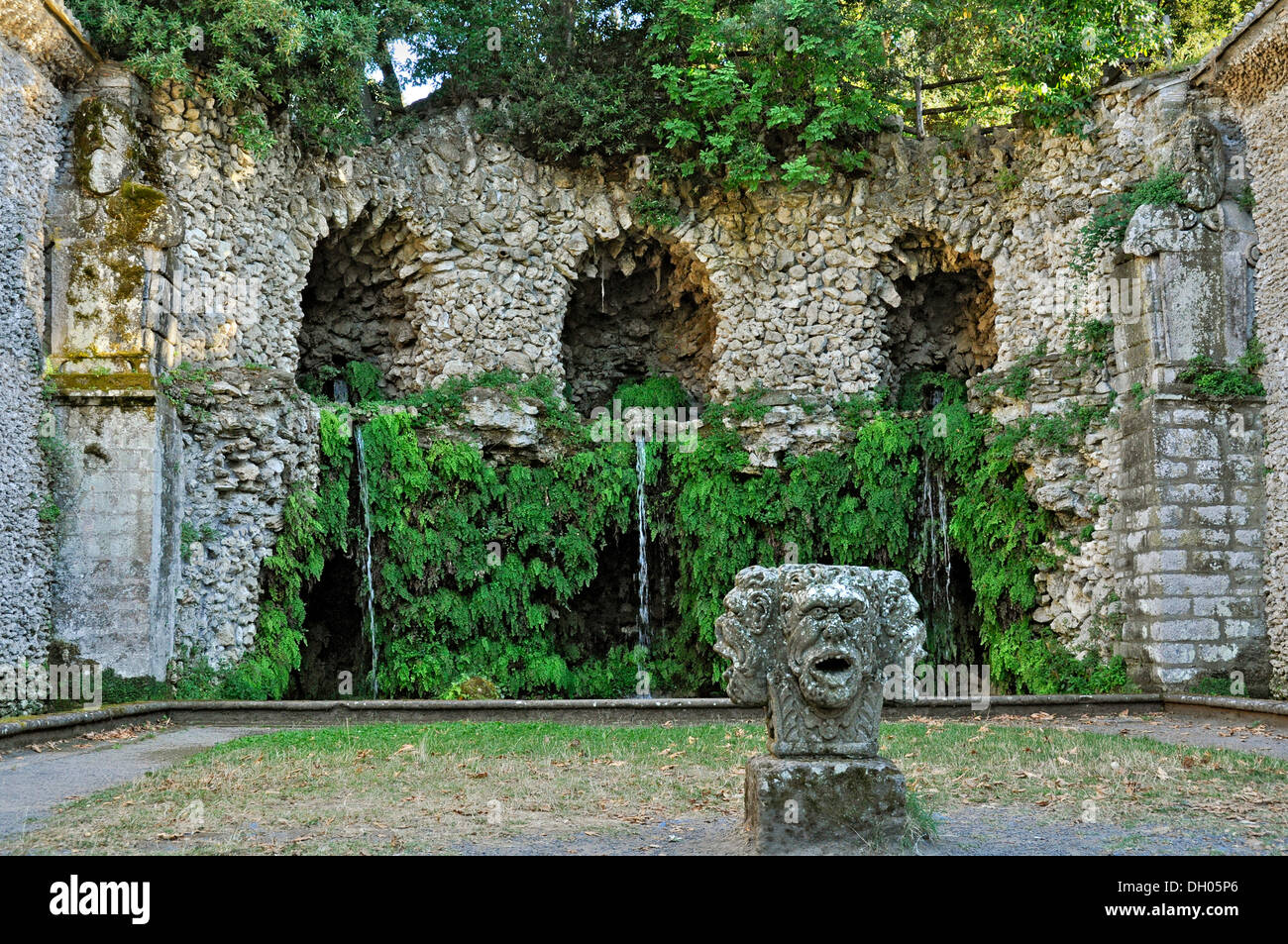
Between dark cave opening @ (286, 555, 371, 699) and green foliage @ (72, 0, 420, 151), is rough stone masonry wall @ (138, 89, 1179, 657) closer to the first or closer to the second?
green foliage @ (72, 0, 420, 151)

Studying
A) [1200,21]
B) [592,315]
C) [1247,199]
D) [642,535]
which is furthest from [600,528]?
[1200,21]

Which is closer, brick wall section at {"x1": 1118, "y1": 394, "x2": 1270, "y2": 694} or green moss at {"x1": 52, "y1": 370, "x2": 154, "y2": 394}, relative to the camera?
green moss at {"x1": 52, "y1": 370, "x2": 154, "y2": 394}

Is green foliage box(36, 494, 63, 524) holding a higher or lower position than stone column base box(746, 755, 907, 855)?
higher

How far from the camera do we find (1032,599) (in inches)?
561

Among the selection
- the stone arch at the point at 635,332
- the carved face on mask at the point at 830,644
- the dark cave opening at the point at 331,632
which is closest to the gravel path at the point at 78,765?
the carved face on mask at the point at 830,644

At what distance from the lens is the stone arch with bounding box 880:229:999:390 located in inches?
657

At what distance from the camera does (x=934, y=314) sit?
57.5ft

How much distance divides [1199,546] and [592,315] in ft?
31.5

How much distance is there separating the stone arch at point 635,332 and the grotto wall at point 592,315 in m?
0.05

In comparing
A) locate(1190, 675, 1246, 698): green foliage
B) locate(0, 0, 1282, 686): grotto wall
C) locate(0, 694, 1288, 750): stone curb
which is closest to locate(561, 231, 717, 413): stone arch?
locate(0, 0, 1282, 686): grotto wall

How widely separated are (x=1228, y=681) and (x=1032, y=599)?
2448mm

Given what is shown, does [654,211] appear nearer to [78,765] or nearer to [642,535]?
[642,535]

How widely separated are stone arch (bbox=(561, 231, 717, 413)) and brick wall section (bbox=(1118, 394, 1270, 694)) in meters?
6.97

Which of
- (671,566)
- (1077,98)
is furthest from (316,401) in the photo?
(1077,98)
